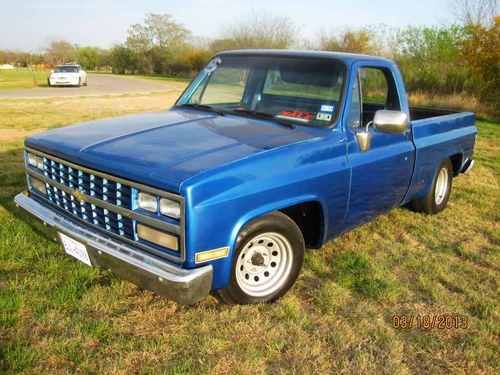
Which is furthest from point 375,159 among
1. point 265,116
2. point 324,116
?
point 265,116

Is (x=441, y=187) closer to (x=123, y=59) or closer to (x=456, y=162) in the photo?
(x=456, y=162)

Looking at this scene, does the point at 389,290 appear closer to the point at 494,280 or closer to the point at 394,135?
the point at 494,280

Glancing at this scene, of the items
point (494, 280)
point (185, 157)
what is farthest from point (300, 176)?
point (494, 280)

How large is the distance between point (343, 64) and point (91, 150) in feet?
6.81

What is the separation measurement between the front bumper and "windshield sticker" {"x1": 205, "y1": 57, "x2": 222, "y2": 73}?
2152 millimetres

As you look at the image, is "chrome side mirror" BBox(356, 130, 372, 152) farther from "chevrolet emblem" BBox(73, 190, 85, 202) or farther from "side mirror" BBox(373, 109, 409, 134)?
"chevrolet emblem" BBox(73, 190, 85, 202)

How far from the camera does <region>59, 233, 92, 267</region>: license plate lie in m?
2.93

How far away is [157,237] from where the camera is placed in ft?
8.65

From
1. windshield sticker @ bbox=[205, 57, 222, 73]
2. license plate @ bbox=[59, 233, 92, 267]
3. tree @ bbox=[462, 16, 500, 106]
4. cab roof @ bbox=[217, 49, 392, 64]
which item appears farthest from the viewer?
tree @ bbox=[462, 16, 500, 106]

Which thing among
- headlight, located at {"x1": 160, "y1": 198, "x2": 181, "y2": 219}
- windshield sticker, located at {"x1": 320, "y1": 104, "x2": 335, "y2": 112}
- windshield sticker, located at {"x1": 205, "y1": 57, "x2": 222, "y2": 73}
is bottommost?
headlight, located at {"x1": 160, "y1": 198, "x2": 181, "y2": 219}

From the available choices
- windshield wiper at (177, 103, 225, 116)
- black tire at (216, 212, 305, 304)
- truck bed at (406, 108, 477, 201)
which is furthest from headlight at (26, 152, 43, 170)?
truck bed at (406, 108, 477, 201)

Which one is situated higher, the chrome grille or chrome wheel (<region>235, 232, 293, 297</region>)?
the chrome grille

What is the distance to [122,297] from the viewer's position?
3.27m

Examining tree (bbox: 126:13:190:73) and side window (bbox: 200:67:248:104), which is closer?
side window (bbox: 200:67:248:104)
